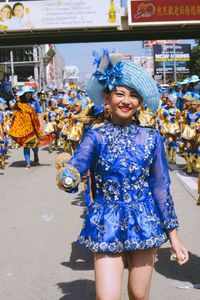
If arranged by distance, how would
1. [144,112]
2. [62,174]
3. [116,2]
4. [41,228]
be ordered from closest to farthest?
[62,174] → [41,228] → [144,112] → [116,2]

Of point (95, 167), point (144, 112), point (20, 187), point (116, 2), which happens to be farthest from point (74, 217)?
point (116, 2)

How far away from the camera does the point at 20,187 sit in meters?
9.46

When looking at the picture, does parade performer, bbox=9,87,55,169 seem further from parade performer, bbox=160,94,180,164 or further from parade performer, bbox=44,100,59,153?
parade performer, bbox=44,100,59,153

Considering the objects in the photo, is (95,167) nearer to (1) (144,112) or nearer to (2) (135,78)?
(2) (135,78)

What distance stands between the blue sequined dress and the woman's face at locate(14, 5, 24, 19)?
1644cm

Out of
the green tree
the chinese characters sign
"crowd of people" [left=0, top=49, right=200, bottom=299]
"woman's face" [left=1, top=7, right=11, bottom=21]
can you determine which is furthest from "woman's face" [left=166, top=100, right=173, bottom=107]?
the green tree

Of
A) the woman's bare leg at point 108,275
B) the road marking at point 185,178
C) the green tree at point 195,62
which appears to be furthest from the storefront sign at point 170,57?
the woman's bare leg at point 108,275

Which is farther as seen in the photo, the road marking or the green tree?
the green tree

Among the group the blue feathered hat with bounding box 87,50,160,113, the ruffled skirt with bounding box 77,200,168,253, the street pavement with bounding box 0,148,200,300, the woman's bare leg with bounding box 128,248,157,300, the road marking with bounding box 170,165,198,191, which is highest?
the blue feathered hat with bounding box 87,50,160,113

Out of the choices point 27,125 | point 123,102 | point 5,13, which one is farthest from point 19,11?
point 123,102

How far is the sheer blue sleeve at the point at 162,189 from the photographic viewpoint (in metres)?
2.80

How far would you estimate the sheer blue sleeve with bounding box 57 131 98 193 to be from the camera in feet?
8.31

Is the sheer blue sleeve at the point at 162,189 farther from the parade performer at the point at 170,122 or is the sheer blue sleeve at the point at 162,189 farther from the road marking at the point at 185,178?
the parade performer at the point at 170,122

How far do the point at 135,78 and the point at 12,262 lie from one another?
→ 298cm
